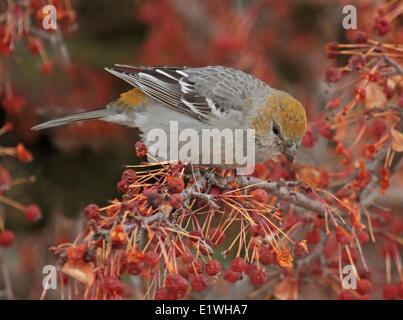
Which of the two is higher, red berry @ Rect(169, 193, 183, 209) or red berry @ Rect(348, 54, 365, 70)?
red berry @ Rect(348, 54, 365, 70)

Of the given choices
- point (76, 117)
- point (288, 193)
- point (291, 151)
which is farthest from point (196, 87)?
point (288, 193)

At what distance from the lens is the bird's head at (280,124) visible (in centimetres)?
336

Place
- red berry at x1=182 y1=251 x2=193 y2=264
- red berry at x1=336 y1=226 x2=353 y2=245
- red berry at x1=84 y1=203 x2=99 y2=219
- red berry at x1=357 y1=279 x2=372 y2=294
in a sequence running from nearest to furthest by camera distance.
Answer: red berry at x1=84 y1=203 x2=99 y2=219, red berry at x1=182 y1=251 x2=193 y2=264, red berry at x1=336 y1=226 x2=353 y2=245, red berry at x1=357 y1=279 x2=372 y2=294

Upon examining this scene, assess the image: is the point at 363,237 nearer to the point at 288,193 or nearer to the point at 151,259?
the point at 288,193

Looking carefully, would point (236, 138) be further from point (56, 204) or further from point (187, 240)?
point (56, 204)

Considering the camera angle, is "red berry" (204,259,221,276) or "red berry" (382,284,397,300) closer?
"red berry" (204,259,221,276)

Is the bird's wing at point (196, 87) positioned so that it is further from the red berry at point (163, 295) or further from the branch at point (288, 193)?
the red berry at point (163, 295)

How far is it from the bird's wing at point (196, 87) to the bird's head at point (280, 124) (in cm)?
26

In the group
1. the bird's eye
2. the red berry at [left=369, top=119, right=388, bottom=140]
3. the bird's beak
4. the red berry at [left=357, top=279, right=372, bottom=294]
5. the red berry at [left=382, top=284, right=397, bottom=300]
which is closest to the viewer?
the red berry at [left=357, top=279, right=372, bottom=294]

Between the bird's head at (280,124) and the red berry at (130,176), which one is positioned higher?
the bird's head at (280,124)

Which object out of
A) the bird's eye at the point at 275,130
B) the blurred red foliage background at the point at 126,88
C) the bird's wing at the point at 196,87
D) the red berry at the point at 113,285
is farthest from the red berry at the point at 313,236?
the red berry at the point at 113,285

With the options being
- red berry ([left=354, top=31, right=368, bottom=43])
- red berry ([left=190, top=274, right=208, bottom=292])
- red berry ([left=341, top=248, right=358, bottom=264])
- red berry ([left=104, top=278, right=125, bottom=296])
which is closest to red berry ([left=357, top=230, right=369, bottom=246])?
red berry ([left=341, top=248, right=358, bottom=264])

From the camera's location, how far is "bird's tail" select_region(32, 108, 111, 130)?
391 centimetres

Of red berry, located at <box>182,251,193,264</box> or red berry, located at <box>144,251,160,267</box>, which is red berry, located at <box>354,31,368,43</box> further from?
red berry, located at <box>144,251,160,267</box>
